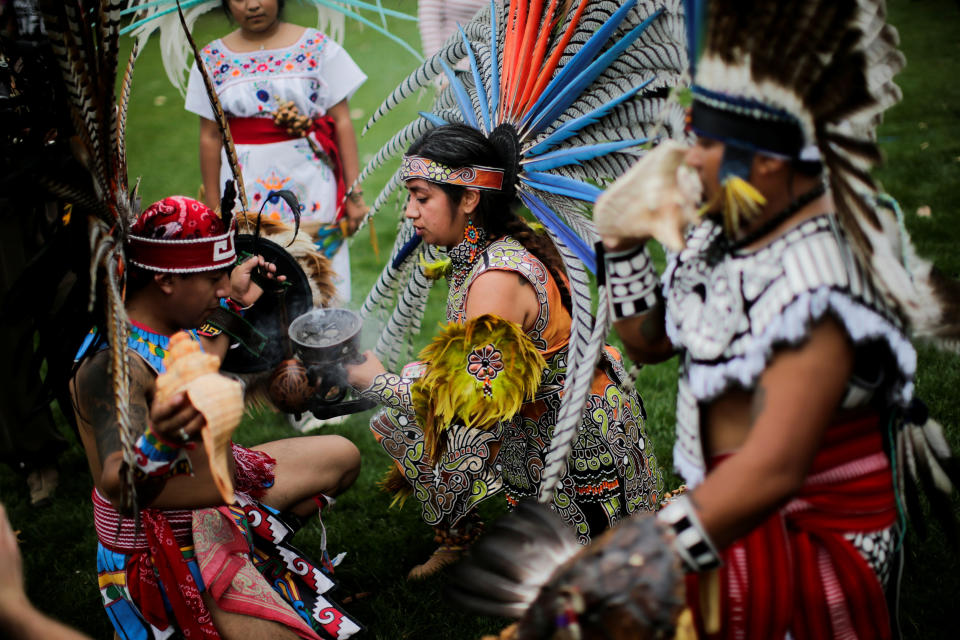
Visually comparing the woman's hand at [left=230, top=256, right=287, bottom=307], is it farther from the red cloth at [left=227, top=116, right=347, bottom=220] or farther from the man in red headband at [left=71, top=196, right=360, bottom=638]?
the red cloth at [left=227, top=116, right=347, bottom=220]

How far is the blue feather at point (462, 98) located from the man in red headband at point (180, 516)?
1.20 metres

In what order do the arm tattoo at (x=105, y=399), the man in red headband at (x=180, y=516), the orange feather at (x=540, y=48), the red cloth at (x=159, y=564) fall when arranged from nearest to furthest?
1. the arm tattoo at (x=105, y=399)
2. the man in red headband at (x=180, y=516)
3. the red cloth at (x=159, y=564)
4. the orange feather at (x=540, y=48)

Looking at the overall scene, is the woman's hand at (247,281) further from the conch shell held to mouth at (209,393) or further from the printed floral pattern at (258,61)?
the printed floral pattern at (258,61)

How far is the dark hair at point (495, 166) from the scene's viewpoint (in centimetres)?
312

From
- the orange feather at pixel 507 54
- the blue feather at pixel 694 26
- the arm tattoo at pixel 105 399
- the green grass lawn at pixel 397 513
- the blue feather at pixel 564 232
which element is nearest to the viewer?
the blue feather at pixel 694 26

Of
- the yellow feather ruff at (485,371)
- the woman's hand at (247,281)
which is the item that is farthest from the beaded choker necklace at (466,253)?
the woman's hand at (247,281)

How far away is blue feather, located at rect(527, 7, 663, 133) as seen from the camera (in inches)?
106

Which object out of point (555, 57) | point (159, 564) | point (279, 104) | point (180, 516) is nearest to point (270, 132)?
point (279, 104)

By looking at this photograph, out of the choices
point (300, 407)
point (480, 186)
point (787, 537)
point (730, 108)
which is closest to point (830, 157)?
point (730, 108)

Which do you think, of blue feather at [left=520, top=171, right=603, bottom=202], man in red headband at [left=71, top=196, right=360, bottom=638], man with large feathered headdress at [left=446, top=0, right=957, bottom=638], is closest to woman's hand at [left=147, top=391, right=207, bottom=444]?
man in red headband at [left=71, top=196, right=360, bottom=638]

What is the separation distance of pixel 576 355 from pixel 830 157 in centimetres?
125

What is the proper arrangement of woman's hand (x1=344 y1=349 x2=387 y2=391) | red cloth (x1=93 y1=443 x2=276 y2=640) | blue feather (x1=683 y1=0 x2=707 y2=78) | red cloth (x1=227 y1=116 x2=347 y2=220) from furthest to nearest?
1. red cloth (x1=227 y1=116 x2=347 y2=220)
2. woman's hand (x1=344 y1=349 x2=387 y2=391)
3. red cloth (x1=93 y1=443 x2=276 y2=640)
4. blue feather (x1=683 y1=0 x2=707 y2=78)

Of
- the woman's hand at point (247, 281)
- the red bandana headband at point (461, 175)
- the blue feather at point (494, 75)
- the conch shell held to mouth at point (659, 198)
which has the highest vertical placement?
the conch shell held to mouth at point (659, 198)

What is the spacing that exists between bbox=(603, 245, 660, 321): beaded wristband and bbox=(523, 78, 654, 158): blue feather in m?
0.95
